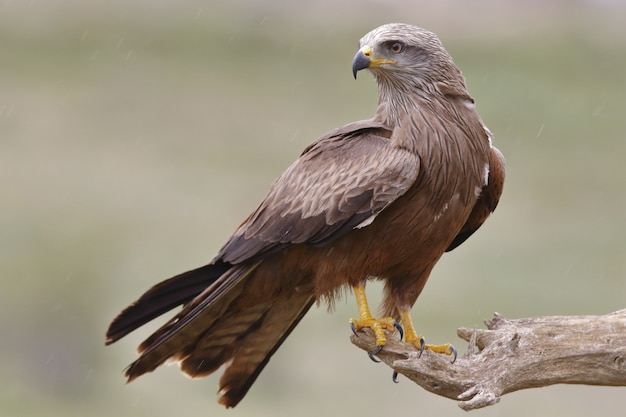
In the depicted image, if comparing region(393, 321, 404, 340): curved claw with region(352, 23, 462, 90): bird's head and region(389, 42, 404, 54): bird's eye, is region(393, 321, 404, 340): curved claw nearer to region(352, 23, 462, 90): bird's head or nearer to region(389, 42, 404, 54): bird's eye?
region(352, 23, 462, 90): bird's head

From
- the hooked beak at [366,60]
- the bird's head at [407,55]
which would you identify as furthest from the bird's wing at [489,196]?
the hooked beak at [366,60]

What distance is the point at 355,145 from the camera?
7.30m

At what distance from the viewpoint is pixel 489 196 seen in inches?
299

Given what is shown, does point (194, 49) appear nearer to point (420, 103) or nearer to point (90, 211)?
point (90, 211)

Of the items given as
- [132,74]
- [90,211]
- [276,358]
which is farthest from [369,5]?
[276,358]

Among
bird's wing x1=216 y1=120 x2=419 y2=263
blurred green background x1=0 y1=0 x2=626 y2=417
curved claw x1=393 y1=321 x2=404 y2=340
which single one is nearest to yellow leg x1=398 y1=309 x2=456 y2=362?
curved claw x1=393 y1=321 x2=404 y2=340

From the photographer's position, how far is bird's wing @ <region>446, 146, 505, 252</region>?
294 inches

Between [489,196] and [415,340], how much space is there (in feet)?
2.96

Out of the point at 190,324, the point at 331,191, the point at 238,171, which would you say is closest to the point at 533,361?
the point at 331,191

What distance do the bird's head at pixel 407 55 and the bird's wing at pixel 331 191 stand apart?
312 millimetres

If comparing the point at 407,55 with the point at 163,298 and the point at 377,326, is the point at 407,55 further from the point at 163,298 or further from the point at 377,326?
the point at 163,298

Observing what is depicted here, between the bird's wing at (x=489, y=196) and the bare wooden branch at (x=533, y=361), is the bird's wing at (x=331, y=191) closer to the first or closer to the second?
the bird's wing at (x=489, y=196)

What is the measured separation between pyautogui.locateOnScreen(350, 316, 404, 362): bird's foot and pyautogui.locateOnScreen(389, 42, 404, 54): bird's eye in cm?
141

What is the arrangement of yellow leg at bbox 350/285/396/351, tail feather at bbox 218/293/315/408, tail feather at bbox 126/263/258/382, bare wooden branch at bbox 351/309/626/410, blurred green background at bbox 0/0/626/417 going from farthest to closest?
blurred green background at bbox 0/0/626/417, tail feather at bbox 218/293/315/408, tail feather at bbox 126/263/258/382, yellow leg at bbox 350/285/396/351, bare wooden branch at bbox 351/309/626/410
